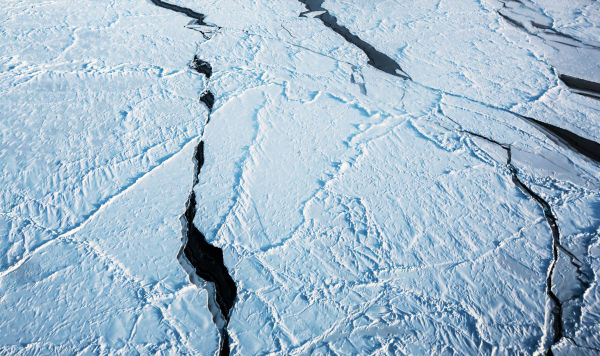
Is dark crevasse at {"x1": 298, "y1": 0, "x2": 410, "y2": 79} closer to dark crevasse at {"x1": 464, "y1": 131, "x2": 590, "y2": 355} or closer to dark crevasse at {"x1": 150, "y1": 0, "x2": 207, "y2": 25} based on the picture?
dark crevasse at {"x1": 150, "y1": 0, "x2": 207, "y2": 25}

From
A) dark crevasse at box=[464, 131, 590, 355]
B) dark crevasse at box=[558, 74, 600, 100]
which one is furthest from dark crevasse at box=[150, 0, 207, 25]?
dark crevasse at box=[558, 74, 600, 100]

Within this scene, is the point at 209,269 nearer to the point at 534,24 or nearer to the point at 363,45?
the point at 363,45

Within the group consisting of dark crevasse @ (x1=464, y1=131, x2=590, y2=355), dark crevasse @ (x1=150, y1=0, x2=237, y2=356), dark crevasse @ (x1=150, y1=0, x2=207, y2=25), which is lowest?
dark crevasse @ (x1=150, y1=0, x2=237, y2=356)

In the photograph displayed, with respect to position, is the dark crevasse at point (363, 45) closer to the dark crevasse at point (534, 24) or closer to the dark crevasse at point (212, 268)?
the dark crevasse at point (534, 24)

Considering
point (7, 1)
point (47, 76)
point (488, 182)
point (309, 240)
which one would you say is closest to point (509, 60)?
point (488, 182)

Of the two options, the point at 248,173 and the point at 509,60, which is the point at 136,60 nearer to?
the point at 248,173

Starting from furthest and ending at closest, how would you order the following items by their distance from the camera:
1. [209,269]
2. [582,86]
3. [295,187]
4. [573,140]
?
[582,86] < [573,140] < [295,187] < [209,269]

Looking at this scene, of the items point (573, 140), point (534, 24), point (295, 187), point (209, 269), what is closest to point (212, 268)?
point (209, 269)
